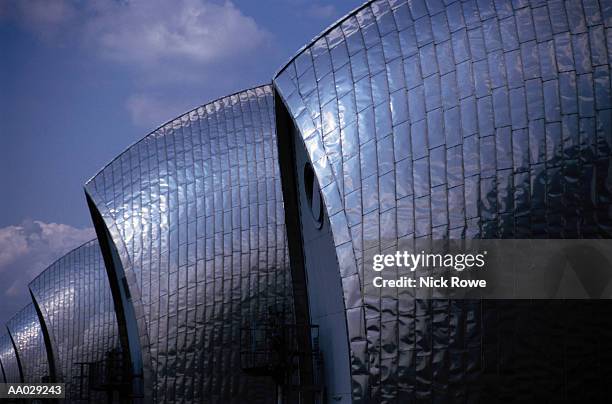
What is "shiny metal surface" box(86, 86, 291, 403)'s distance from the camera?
29.4m

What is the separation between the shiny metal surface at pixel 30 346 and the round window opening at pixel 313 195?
36.2 metres

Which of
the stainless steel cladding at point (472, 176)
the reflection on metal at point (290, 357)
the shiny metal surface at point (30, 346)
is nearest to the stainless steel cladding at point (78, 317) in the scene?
the shiny metal surface at point (30, 346)

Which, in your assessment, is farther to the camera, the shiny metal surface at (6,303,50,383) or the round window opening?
the shiny metal surface at (6,303,50,383)

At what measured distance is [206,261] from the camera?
29.8 m

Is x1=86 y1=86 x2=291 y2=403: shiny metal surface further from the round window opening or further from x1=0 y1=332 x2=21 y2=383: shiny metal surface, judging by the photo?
x1=0 y1=332 x2=21 y2=383: shiny metal surface

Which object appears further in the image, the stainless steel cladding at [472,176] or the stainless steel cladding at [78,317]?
the stainless steel cladding at [78,317]

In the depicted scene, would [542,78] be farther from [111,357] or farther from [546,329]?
[111,357]

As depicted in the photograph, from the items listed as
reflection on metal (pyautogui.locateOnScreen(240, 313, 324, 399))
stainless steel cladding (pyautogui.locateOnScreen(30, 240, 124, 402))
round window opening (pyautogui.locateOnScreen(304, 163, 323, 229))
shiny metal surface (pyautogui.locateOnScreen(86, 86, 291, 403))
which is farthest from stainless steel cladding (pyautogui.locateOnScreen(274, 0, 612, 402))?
stainless steel cladding (pyautogui.locateOnScreen(30, 240, 124, 402))

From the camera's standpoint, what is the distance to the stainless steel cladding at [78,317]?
42.6m

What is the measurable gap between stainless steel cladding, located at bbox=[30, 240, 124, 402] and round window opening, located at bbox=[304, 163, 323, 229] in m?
21.4

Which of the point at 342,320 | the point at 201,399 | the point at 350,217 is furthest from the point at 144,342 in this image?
the point at 350,217

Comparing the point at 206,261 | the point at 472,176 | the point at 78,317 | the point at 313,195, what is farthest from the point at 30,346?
the point at 472,176

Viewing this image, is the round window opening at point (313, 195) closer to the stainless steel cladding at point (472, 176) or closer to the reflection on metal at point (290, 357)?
→ the stainless steel cladding at point (472, 176)

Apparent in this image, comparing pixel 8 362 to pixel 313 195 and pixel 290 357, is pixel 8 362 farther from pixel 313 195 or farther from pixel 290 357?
pixel 313 195
